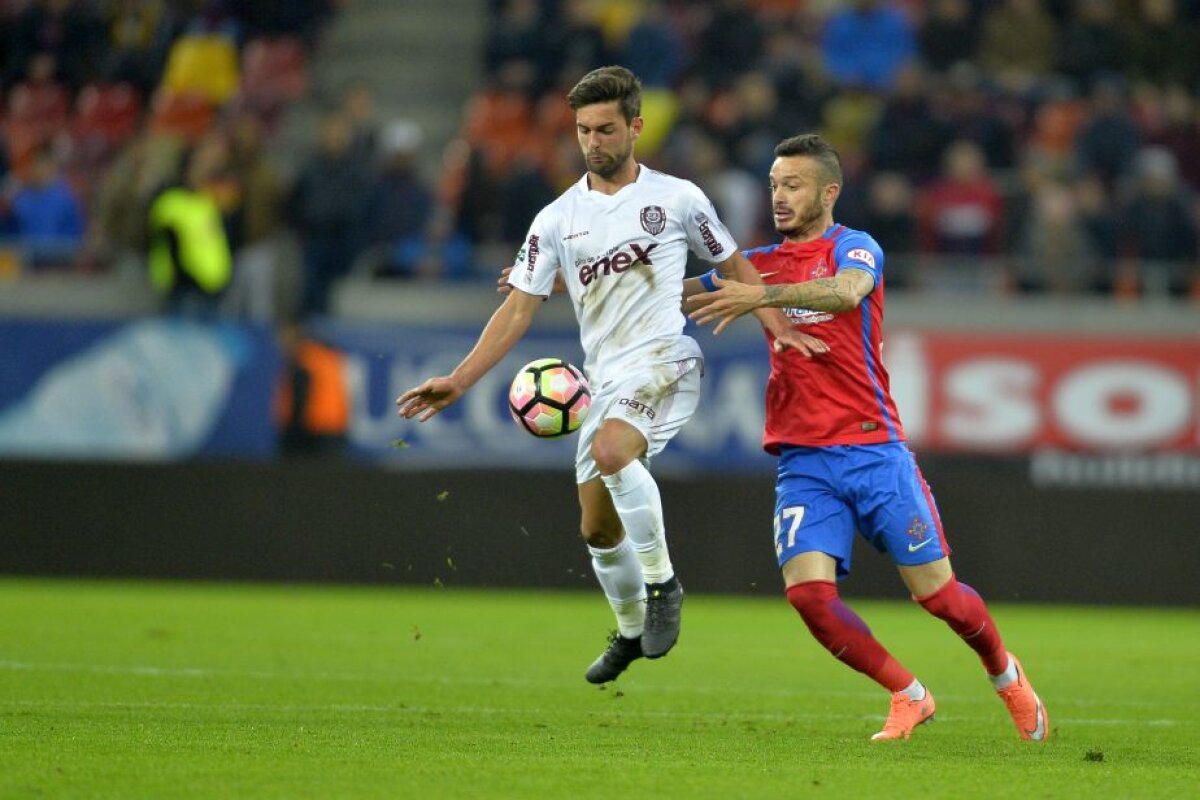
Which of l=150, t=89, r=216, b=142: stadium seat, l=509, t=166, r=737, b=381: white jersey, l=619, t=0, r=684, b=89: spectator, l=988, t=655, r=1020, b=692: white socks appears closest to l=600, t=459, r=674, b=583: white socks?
l=509, t=166, r=737, b=381: white jersey

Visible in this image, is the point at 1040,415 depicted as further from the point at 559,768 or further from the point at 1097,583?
the point at 559,768

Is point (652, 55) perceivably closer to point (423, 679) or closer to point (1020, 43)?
point (1020, 43)

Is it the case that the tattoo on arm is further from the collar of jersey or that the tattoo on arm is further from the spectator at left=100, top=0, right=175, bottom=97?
the spectator at left=100, top=0, right=175, bottom=97

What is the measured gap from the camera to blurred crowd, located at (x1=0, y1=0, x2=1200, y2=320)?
55.1ft

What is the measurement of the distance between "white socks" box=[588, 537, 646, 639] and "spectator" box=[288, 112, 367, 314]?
9.36 metres

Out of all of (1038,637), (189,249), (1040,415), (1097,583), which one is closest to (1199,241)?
(1040,415)

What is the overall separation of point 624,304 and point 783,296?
95 centimetres

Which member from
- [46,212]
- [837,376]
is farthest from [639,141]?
[837,376]

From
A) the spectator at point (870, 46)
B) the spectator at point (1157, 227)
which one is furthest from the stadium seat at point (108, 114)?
the spectator at point (1157, 227)

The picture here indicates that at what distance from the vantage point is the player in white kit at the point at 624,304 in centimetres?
755

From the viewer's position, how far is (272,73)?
19906 millimetres

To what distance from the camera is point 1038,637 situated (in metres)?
12.3

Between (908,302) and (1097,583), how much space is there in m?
2.94

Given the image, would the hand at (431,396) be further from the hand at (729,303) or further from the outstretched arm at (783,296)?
the hand at (729,303)
